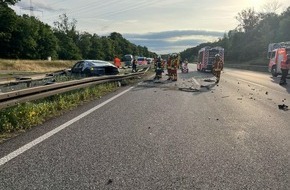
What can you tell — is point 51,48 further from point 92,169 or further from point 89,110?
point 92,169

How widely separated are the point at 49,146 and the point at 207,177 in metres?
2.52

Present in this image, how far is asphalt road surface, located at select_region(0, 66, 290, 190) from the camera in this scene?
4.00 m

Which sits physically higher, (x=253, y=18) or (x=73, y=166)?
(x=253, y=18)

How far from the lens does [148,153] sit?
5176 millimetres

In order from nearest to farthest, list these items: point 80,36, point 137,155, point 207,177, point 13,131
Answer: point 207,177, point 137,155, point 13,131, point 80,36

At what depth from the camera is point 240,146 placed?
5.78 meters

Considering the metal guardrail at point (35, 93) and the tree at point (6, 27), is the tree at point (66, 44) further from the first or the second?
the metal guardrail at point (35, 93)

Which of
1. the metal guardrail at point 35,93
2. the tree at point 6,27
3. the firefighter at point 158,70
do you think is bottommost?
the firefighter at point 158,70

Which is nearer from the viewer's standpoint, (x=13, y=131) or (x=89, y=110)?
(x=13, y=131)

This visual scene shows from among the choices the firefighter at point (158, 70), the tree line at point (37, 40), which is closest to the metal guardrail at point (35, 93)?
the firefighter at point (158, 70)

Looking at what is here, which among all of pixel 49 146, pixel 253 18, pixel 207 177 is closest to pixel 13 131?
pixel 49 146

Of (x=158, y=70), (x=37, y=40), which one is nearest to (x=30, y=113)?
(x=158, y=70)

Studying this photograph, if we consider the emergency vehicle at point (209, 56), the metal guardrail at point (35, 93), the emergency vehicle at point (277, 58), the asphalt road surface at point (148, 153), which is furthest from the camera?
the emergency vehicle at point (209, 56)

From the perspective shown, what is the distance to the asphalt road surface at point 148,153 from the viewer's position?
13.1 ft
